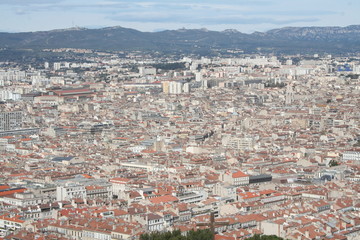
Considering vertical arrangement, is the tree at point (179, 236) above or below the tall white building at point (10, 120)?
above

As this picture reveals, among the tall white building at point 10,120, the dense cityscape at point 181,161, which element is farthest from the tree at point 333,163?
the tall white building at point 10,120

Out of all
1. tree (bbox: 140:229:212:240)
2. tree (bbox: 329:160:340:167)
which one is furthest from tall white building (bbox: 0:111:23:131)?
tree (bbox: 140:229:212:240)

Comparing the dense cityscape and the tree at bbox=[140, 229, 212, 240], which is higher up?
the tree at bbox=[140, 229, 212, 240]

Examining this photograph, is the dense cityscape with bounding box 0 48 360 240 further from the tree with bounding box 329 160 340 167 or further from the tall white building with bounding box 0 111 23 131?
the tree with bounding box 329 160 340 167

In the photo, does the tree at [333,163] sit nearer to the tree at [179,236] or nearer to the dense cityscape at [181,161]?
the dense cityscape at [181,161]

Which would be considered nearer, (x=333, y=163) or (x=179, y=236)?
(x=179, y=236)

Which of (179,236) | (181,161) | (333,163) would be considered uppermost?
(179,236)

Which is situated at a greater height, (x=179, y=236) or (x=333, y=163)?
(x=179, y=236)

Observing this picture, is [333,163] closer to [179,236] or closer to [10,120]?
[179,236]

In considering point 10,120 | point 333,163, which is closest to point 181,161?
point 333,163

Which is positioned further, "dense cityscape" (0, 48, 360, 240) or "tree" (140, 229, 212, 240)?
"dense cityscape" (0, 48, 360, 240)
